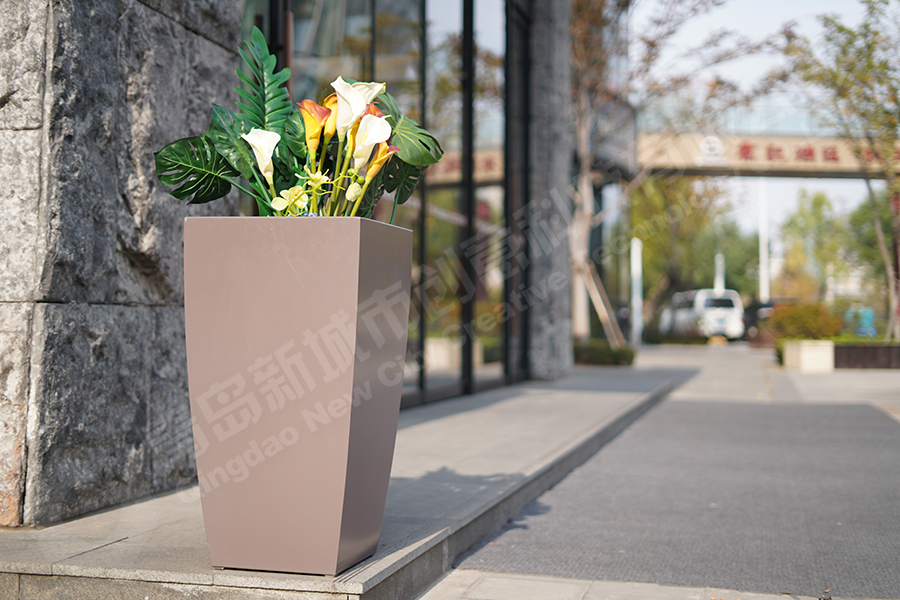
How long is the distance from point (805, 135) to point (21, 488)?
23655 mm

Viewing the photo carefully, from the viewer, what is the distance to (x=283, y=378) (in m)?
2.76

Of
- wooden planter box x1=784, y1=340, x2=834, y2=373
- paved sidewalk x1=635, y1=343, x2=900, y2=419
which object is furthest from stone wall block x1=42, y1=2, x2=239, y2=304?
wooden planter box x1=784, y1=340, x2=834, y2=373

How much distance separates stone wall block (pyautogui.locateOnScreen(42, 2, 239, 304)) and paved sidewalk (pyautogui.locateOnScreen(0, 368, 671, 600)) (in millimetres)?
1061

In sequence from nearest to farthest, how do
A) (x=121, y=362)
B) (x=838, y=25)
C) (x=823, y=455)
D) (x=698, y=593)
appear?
(x=698, y=593)
(x=121, y=362)
(x=823, y=455)
(x=838, y=25)

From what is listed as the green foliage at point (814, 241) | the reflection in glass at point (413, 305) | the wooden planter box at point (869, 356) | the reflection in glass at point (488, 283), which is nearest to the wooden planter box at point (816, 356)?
the wooden planter box at point (869, 356)

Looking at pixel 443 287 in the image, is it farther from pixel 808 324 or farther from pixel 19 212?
pixel 808 324

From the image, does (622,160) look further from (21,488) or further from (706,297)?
(21,488)

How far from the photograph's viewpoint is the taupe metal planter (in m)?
2.73

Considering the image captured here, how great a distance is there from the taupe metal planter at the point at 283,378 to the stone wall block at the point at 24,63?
1366 mm

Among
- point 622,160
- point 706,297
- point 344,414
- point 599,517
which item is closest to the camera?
point 344,414

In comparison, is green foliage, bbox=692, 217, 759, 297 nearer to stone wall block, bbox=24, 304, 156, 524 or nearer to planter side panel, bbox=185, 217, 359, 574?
stone wall block, bbox=24, 304, 156, 524

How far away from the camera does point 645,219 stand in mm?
31188

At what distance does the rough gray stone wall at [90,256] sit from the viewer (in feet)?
11.6

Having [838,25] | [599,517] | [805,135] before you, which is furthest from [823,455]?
[805,135]
